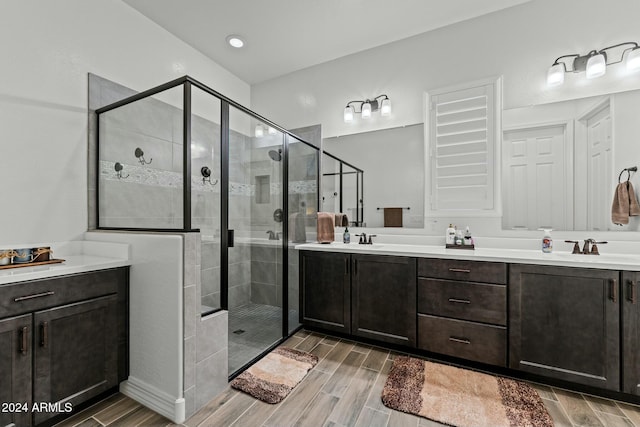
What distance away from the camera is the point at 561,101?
2199 millimetres

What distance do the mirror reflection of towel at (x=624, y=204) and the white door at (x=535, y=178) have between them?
262mm

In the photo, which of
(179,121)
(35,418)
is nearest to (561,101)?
(179,121)

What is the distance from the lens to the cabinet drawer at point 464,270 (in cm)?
189

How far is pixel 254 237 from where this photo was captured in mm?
2395

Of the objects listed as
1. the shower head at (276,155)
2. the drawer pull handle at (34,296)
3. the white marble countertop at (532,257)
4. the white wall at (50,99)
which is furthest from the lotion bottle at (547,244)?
the white wall at (50,99)

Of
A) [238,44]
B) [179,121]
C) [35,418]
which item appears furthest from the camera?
[238,44]

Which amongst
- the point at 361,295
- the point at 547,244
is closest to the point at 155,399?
the point at 361,295

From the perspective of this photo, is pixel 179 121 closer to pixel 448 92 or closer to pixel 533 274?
pixel 448 92

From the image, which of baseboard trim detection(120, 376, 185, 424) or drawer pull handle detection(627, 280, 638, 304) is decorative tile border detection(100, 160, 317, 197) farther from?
drawer pull handle detection(627, 280, 638, 304)

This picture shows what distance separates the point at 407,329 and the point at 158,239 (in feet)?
6.06

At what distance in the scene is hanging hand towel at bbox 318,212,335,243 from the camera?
2.83 meters

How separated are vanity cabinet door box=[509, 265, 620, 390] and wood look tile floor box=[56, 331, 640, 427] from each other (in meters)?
0.14

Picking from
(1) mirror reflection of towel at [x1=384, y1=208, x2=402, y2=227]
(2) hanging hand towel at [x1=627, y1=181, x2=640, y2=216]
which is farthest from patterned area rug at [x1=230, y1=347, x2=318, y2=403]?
(2) hanging hand towel at [x1=627, y1=181, x2=640, y2=216]

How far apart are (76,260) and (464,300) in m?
2.59
